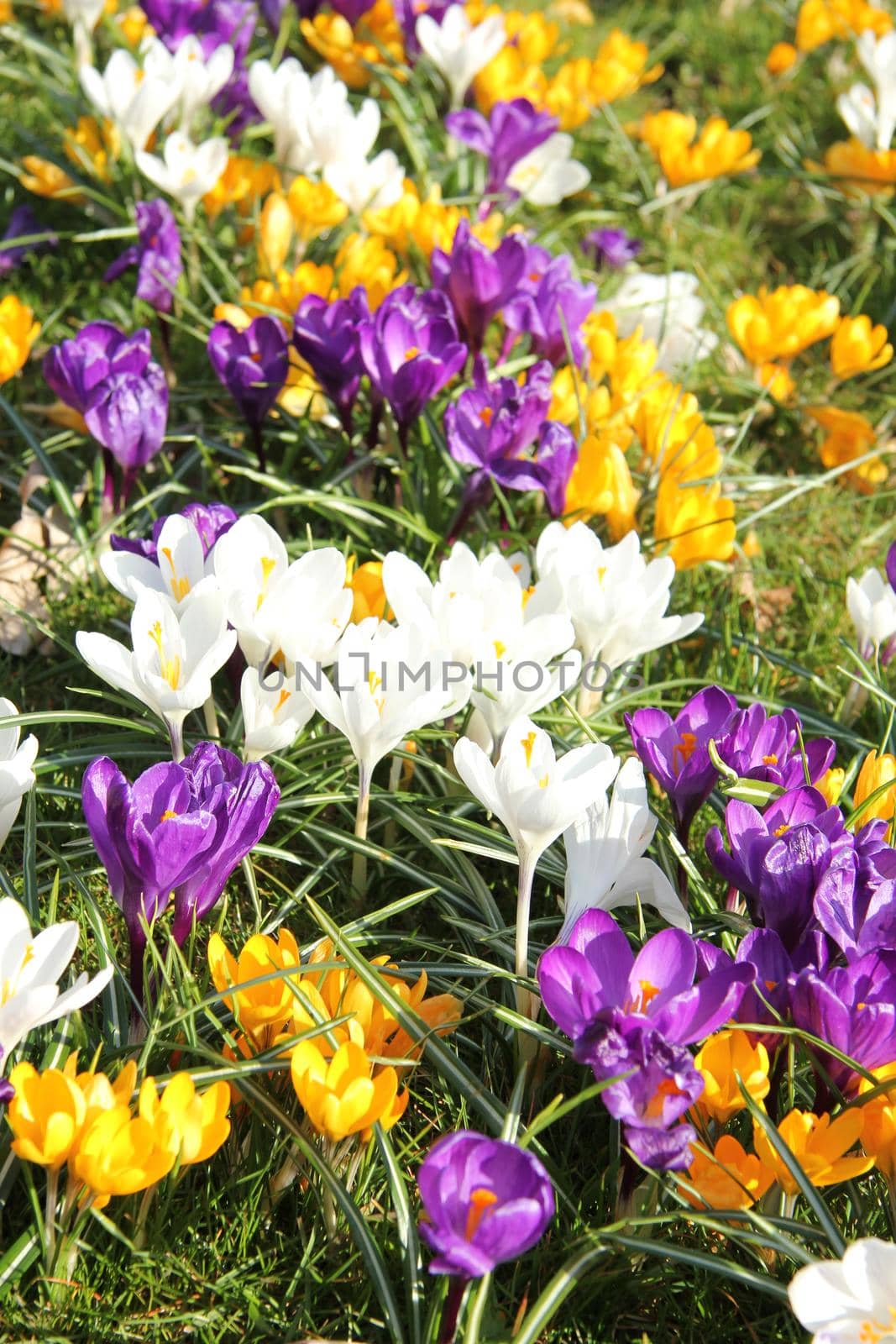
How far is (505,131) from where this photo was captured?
9.80 ft

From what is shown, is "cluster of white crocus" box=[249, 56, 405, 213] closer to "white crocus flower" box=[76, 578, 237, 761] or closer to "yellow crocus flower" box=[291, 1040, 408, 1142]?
"white crocus flower" box=[76, 578, 237, 761]

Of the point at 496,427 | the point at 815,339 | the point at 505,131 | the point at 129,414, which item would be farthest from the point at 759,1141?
the point at 505,131

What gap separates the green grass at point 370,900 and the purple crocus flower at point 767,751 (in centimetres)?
20

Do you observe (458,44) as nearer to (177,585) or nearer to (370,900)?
(177,585)

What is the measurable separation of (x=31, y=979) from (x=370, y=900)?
24.8 inches

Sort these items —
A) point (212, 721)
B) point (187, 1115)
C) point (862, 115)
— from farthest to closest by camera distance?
point (862, 115)
point (212, 721)
point (187, 1115)

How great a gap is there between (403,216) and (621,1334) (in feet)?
7.38

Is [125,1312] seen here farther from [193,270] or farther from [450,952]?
[193,270]

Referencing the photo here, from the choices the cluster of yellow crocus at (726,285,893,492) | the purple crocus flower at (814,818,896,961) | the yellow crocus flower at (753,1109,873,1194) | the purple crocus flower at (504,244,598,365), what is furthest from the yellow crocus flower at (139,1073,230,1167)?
the cluster of yellow crocus at (726,285,893,492)

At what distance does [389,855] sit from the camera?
1.69 meters

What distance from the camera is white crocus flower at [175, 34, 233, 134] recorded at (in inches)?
115

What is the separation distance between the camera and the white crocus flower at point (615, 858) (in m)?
1.49

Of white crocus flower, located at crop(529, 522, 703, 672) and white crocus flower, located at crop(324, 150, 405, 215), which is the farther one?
white crocus flower, located at crop(324, 150, 405, 215)

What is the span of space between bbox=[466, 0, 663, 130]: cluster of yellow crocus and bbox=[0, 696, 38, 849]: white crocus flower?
255cm
